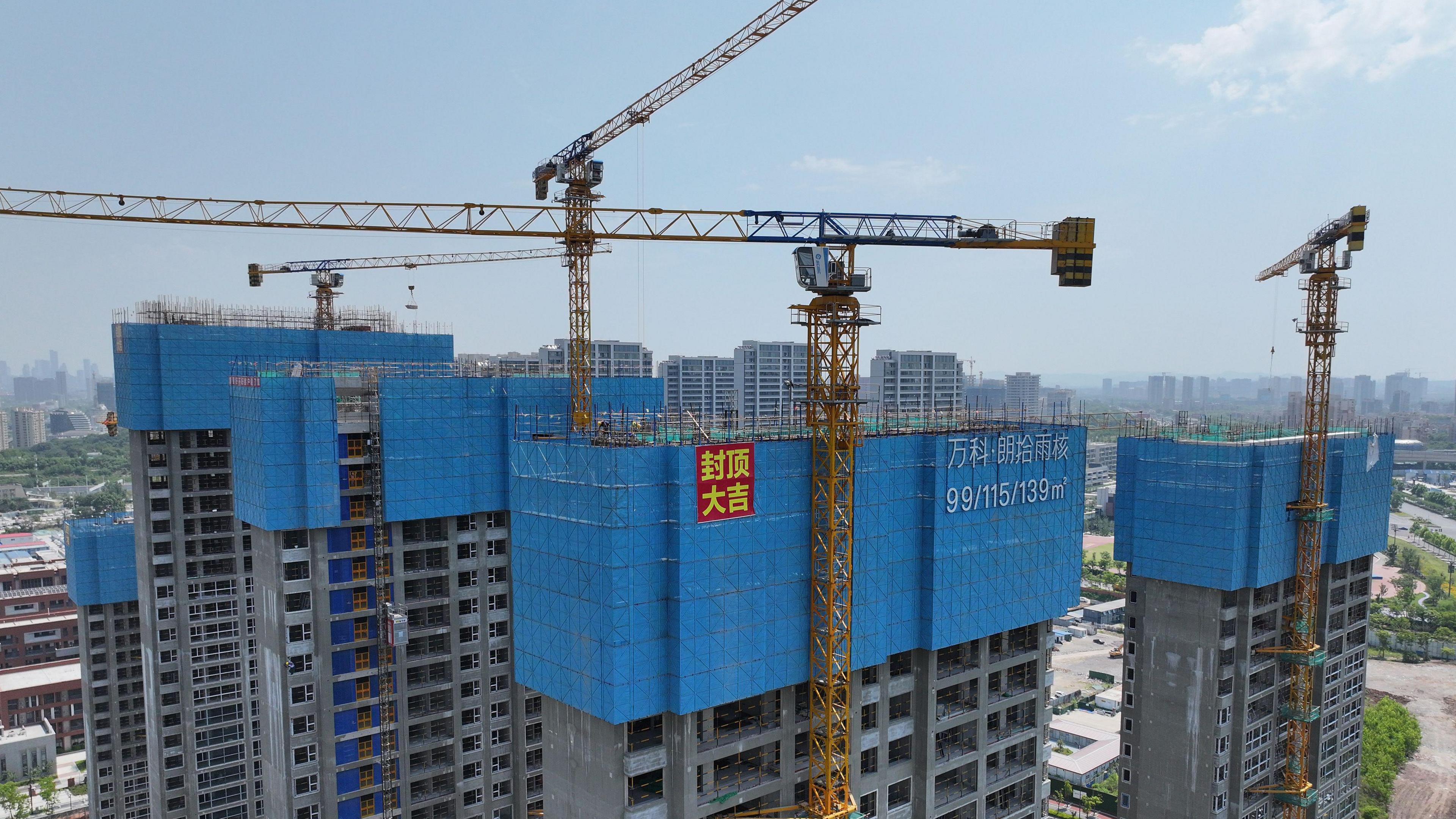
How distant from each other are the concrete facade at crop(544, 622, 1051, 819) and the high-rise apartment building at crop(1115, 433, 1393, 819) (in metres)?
14.4

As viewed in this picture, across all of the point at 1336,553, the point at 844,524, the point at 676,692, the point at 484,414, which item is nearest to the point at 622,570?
the point at 676,692

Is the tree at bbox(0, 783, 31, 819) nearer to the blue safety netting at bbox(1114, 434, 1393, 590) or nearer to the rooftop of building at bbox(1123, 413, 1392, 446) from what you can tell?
the blue safety netting at bbox(1114, 434, 1393, 590)

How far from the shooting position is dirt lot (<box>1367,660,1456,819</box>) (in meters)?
87.9

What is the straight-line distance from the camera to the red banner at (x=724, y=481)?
32.0m

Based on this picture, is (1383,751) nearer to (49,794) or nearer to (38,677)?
(49,794)

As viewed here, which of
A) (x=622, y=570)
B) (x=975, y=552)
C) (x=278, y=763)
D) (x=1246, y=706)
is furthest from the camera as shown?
(x=1246, y=706)

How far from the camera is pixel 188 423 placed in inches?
2446

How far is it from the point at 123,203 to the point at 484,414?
28.9 metres

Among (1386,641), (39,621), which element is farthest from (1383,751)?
(39,621)

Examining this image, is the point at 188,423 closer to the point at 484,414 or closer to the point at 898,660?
the point at 484,414

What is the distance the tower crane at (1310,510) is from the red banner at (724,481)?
136ft

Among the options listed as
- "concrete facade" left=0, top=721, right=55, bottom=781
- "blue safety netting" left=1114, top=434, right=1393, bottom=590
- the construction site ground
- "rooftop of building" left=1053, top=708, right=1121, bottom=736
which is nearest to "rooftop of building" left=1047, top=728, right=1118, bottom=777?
"rooftop of building" left=1053, top=708, right=1121, bottom=736

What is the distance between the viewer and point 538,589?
33.9 meters

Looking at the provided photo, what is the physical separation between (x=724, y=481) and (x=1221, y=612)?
38.0 meters
